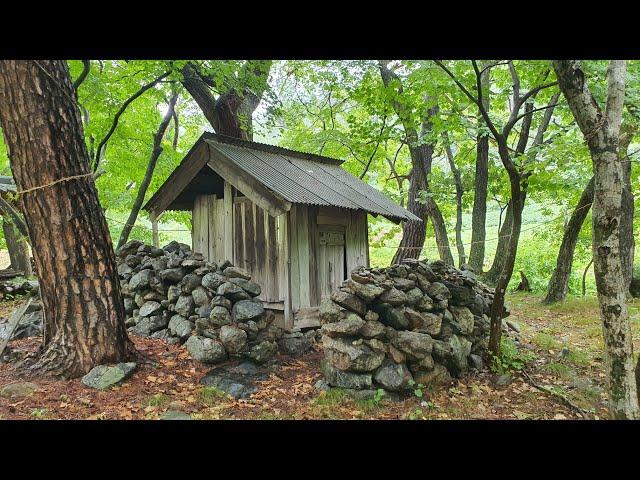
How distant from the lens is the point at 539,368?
6848mm

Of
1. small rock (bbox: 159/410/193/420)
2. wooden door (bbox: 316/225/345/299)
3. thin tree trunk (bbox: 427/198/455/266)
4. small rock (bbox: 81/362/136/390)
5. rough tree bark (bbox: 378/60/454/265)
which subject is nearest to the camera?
small rock (bbox: 159/410/193/420)

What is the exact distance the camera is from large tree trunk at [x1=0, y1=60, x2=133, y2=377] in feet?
15.6

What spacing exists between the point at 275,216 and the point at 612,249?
4.52 m

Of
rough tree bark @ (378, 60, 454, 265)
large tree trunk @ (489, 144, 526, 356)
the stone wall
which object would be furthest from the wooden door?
rough tree bark @ (378, 60, 454, 265)

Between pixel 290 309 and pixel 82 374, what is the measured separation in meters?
3.36

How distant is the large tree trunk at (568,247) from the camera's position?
9.99 metres

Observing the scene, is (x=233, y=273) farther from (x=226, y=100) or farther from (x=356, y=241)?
(x=226, y=100)

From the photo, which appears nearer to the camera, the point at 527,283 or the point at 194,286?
the point at 194,286

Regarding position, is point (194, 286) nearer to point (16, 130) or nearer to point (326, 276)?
point (326, 276)

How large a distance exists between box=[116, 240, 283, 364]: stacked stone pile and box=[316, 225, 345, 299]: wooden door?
56.9 inches

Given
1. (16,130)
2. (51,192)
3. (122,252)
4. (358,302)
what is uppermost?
(16,130)

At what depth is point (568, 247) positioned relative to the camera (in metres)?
10.6

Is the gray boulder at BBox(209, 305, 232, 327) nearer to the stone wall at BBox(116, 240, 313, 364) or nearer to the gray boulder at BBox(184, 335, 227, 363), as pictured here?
the stone wall at BBox(116, 240, 313, 364)
